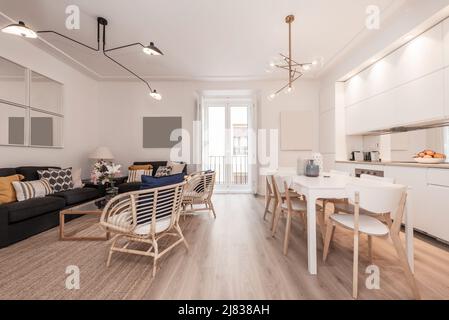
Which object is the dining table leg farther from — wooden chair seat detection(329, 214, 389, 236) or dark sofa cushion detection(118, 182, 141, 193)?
dark sofa cushion detection(118, 182, 141, 193)

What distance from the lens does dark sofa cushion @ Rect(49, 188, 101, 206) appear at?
120 inches

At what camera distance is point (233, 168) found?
5895 millimetres

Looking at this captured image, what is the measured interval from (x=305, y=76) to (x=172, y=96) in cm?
346

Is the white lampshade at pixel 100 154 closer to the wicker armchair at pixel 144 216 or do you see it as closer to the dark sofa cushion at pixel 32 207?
the dark sofa cushion at pixel 32 207

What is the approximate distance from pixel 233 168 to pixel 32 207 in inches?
171

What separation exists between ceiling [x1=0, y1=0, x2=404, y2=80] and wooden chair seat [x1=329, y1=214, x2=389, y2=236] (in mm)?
1972

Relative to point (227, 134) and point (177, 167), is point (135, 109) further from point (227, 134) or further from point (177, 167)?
point (227, 134)

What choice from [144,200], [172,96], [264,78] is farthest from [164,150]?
[144,200]

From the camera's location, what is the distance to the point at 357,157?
4.16 m

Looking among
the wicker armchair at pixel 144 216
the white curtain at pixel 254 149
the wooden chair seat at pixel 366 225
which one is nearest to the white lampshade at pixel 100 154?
the wicker armchair at pixel 144 216

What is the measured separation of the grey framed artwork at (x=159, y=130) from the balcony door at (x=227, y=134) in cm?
96

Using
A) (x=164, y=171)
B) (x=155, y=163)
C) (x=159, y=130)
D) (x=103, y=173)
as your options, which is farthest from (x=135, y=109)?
(x=103, y=173)

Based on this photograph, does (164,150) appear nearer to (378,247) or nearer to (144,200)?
(144,200)

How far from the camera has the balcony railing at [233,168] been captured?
5.83 m
